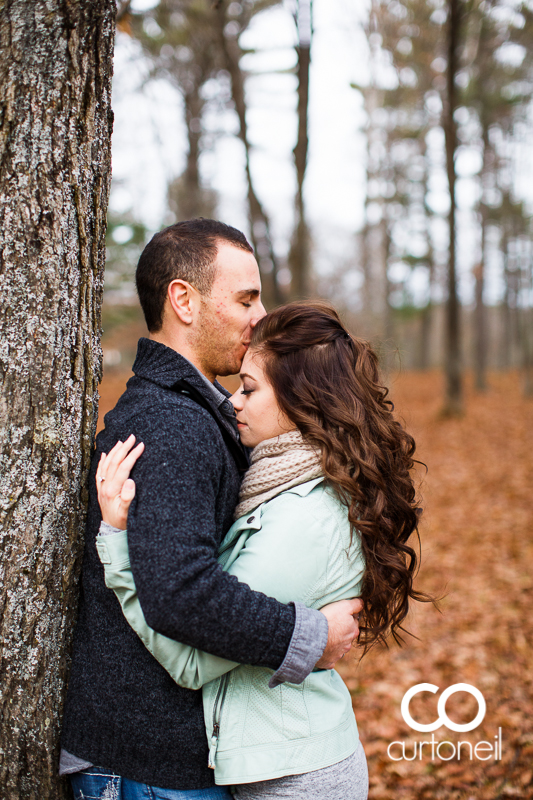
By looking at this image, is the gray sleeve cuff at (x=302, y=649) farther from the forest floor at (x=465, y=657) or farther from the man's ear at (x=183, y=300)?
the man's ear at (x=183, y=300)

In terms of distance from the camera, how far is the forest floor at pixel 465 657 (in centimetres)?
347

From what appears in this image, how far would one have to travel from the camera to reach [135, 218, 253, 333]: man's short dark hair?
1.97 meters

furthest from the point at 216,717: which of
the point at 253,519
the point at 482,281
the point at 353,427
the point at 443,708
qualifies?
the point at 482,281

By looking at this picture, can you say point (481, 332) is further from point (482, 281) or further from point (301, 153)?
point (301, 153)

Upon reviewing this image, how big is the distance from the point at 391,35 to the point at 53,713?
13406 mm

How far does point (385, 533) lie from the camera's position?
1.84 meters

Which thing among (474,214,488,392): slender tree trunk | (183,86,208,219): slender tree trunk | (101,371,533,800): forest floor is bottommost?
(101,371,533,800): forest floor

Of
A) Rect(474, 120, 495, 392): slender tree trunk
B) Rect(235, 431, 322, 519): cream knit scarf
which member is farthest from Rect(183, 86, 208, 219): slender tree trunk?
Rect(235, 431, 322, 519): cream knit scarf

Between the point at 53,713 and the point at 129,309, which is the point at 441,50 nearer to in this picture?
the point at 129,309

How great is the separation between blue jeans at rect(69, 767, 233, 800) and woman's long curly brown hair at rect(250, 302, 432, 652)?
700 millimetres

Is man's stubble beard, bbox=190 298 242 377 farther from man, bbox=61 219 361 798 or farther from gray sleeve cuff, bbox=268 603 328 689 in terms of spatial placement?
gray sleeve cuff, bbox=268 603 328 689

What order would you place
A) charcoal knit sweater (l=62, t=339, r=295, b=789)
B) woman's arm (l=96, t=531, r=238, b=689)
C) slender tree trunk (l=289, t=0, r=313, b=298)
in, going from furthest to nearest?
slender tree trunk (l=289, t=0, r=313, b=298), woman's arm (l=96, t=531, r=238, b=689), charcoal knit sweater (l=62, t=339, r=295, b=789)

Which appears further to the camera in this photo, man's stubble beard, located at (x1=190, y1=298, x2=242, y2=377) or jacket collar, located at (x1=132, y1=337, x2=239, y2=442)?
man's stubble beard, located at (x1=190, y1=298, x2=242, y2=377)

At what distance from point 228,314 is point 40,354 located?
64cm
